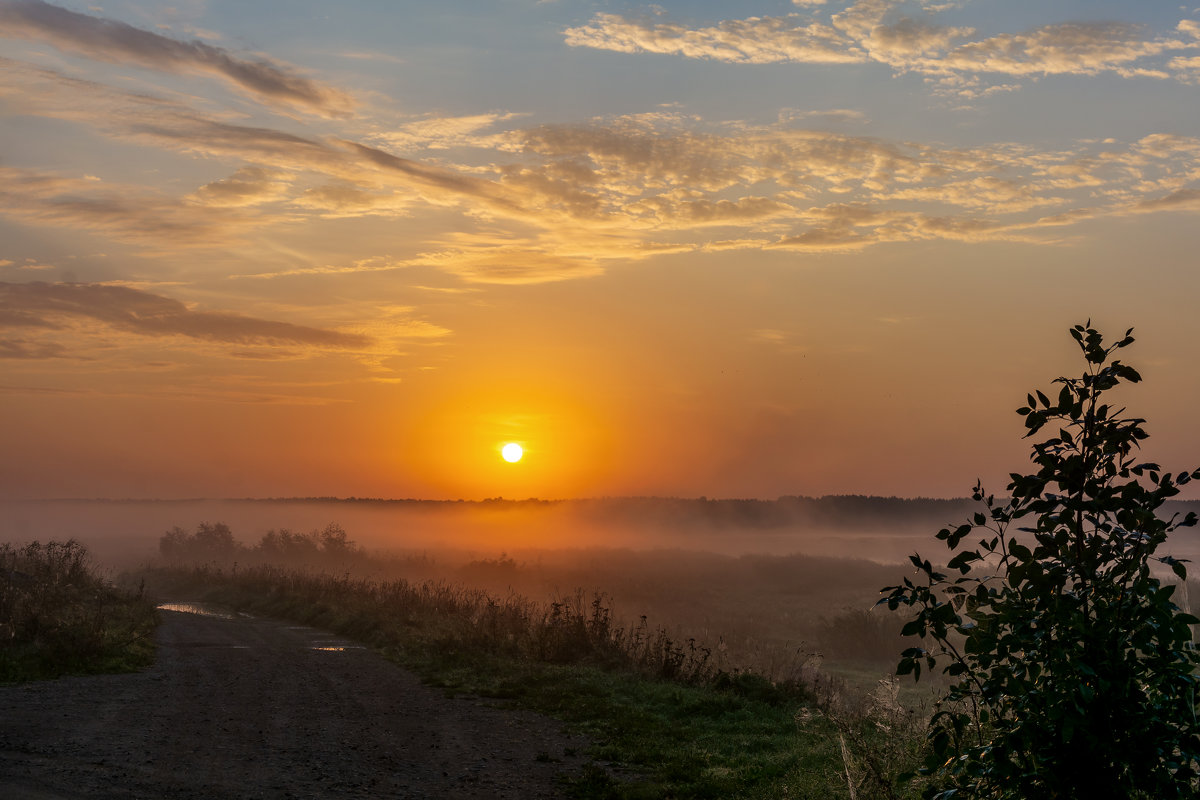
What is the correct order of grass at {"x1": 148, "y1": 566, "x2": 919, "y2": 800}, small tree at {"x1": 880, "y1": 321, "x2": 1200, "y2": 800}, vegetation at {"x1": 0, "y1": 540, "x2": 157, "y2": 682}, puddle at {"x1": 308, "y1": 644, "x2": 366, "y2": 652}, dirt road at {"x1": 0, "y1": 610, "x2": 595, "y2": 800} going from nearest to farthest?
1. small tree at {"x1": 880, "y1": 321, "x2": 1200, "y2": 800}
2. dirt road at {"x1": 0, "y1": 610, "x2": 595, "y2": 800}
3. grass at {"x1": 148, "y1": 566, "x2": 919, "y2": 800}
4. vegetation at {"x1": 0, "y1": 540, "x2": 157, "y2": 682}
5. puddle at {"x1": 308, "y1": 644, "x2": 366, "y2": 652}

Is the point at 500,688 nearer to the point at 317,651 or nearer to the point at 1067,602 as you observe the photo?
the point at 317,651

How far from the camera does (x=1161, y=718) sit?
451 centimetres

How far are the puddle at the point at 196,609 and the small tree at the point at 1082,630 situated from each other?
99.4ft

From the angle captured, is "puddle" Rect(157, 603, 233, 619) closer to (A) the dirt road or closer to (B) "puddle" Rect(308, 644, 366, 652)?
(B) "puddle" Rect(308, 644, 366, 652)

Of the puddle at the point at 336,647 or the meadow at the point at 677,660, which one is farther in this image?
the puddle at the point at 336,647

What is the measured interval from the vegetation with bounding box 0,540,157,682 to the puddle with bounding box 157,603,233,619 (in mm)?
4522

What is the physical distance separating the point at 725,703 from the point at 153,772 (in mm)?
9083

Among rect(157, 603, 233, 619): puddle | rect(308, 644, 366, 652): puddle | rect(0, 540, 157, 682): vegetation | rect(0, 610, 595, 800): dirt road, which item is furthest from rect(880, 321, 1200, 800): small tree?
rect(157, 603, 233, 619): puddle

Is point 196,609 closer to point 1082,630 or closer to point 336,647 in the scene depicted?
point 336,647

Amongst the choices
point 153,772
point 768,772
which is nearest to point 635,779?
point 768,772

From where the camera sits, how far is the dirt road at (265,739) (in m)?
A: 10.1

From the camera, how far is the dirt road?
10.1 m

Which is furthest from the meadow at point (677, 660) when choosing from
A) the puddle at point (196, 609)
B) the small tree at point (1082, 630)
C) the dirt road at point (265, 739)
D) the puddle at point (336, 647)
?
the small tree at point (1082, 630)

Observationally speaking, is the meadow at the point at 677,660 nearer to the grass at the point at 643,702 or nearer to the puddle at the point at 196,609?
the grass at the point at 643,702
